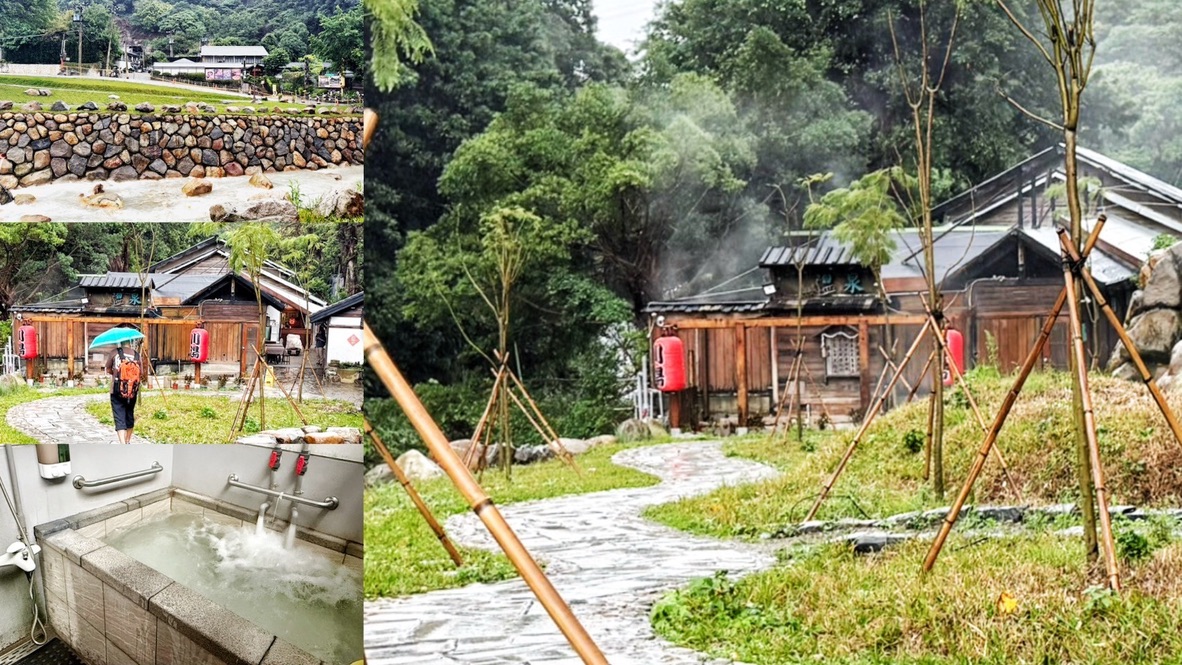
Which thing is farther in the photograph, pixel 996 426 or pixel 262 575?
pixel 262 575

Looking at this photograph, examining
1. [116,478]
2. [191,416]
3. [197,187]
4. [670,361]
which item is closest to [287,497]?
[191,416]

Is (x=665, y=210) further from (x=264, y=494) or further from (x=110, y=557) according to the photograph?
(x=110, y=557)

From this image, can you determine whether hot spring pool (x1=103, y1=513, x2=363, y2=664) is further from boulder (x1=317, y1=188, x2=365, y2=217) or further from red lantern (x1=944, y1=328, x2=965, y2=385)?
red lantern (x1=944, y1=328, x2=965, y2=385)

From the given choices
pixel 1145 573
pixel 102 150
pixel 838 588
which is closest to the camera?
pixel 1145 573

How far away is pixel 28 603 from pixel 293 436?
3.24ft

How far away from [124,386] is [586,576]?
1516 mm

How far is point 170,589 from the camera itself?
3324mm

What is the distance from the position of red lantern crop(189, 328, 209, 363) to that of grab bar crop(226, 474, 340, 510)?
1.30 ft

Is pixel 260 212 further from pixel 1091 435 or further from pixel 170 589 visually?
pixel 1091 435

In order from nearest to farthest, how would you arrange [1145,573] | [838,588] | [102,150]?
[1145,573] → [838,588] → [102,150]

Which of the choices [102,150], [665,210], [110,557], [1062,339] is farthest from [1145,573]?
[102,150]

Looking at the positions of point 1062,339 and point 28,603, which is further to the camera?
point 28,603

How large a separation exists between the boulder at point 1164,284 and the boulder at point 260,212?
2.53 meters

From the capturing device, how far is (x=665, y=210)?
3.40 metres
